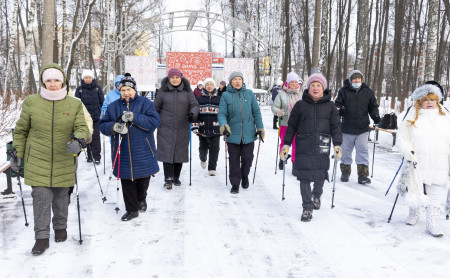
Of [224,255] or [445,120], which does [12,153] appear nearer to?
[224,255]

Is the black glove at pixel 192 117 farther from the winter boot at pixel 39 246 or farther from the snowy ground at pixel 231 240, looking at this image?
the winter boot at pixel 39 246

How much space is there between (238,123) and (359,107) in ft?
6.91

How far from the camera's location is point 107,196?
5.52m

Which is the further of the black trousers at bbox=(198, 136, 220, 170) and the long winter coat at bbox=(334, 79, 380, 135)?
the black trousers at bbox=(198, 136, 220, 170)

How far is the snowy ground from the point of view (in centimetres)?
331

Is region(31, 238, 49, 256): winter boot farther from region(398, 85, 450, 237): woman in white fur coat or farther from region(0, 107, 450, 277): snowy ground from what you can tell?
region(398, 85, 450, 237): woman in white fur coat

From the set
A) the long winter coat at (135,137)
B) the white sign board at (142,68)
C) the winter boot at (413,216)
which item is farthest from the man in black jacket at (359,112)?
the white sign board at (142,68)

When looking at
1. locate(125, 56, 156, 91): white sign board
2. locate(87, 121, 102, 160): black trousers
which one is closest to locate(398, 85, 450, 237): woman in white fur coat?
locate(87, 121, 102, 160): black trousers

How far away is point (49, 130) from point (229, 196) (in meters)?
Answer: 2.82

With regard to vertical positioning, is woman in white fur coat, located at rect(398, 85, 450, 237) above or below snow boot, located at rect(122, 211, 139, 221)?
above

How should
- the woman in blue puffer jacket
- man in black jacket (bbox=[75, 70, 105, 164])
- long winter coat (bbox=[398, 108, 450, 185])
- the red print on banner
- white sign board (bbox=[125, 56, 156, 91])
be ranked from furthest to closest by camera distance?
white sign board (bbox=[125, 56, 156, 91]) < the red print on banner < man in black jacket (bbox=[75, 70, 105, 164]) < the woman in blue puffer jacket < long winter coat (bbox=[398, 108, 450, 185])

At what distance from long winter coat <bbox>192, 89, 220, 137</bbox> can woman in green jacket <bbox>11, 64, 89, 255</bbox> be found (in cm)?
340

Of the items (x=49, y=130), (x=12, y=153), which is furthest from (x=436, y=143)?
(x=12, y=153)

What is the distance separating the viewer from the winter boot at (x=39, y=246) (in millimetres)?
3524
